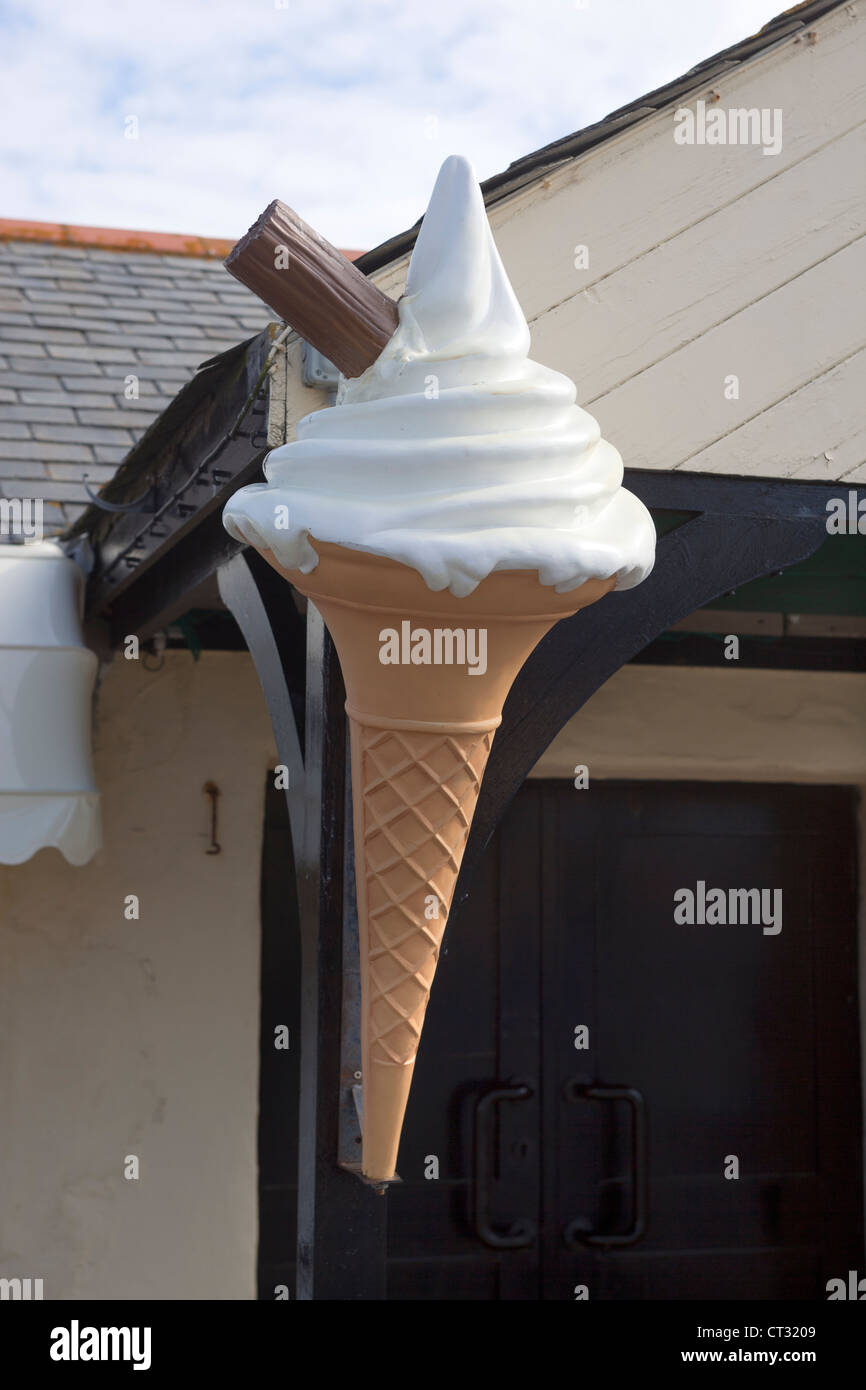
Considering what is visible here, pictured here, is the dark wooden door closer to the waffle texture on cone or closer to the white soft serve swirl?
the waffle texture on cone

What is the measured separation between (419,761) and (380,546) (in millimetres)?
378

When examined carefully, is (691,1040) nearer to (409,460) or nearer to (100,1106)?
(100,1106)

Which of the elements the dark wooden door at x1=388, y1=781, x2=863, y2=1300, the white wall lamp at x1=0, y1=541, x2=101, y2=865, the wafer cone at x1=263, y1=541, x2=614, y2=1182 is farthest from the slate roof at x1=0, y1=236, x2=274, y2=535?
the wafer cone at x1=263, y1=541, x2=614, y2=1182

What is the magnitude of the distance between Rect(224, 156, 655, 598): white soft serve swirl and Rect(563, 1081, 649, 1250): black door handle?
312 cm

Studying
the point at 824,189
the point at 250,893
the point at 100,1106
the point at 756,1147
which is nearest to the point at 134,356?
the point at 250,893

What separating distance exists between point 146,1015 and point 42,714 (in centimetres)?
125

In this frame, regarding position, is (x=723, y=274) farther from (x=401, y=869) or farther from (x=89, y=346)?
(x=89, y=346)

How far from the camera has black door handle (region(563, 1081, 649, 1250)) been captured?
16.0 ft

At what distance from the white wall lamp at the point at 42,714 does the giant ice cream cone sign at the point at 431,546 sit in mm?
1874

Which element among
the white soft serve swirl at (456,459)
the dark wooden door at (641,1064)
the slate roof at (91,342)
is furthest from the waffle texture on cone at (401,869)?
the dark wooden door at (641,1064)

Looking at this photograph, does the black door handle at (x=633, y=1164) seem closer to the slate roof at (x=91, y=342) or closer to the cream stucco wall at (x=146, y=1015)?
the cream stucco wall at (x=146, y=1015)

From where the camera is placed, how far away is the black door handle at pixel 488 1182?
4785mm

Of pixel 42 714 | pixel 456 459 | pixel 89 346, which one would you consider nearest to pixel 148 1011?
pixel 42 714

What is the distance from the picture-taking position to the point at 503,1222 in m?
4.83
